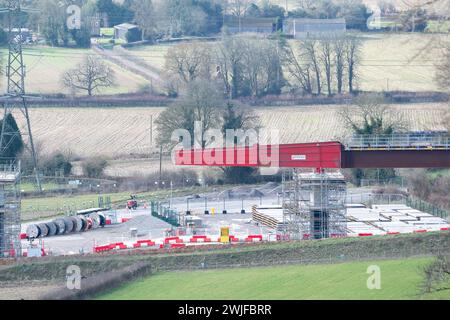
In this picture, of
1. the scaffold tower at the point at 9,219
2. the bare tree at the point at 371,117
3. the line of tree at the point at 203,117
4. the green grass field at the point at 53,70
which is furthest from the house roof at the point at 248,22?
the scaffold tower at the point at 9,219

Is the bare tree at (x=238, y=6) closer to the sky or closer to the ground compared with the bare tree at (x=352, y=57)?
closer to the sky

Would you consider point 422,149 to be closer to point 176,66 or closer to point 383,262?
point 383,262

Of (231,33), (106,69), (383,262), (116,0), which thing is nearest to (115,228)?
(383,262)

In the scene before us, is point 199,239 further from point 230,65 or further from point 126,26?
point 126,26

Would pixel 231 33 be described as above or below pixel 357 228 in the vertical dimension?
above

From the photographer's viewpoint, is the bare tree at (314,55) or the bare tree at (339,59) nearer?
the bare tree at (339,59)

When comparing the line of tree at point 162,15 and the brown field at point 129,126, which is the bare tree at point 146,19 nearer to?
the line of tree at point 162,15

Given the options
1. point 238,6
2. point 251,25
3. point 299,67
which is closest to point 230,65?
point 299,67
